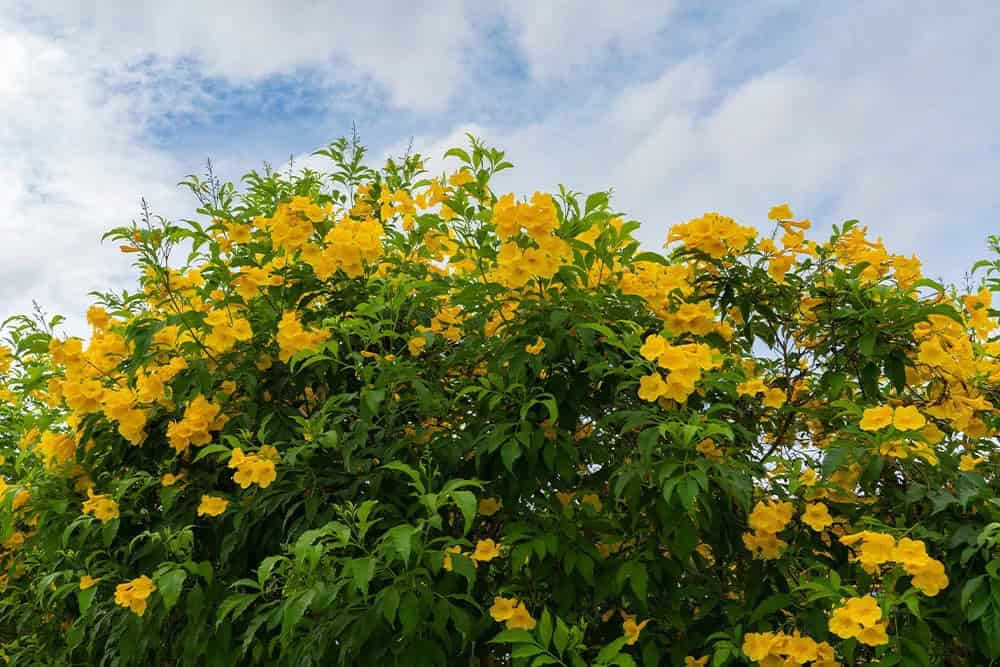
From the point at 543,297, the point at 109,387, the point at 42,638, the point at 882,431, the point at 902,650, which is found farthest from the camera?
the point at 42,638

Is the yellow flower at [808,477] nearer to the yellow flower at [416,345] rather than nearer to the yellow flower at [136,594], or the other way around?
the yellow flower at [416,345]

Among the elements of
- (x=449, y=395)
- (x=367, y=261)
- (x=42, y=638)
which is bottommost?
(x=42, y=638)

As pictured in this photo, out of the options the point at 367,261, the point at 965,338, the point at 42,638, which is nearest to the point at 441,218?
the point at 367,261

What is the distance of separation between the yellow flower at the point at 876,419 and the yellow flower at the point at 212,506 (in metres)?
2.14

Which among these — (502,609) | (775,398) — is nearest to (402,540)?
(502,609)

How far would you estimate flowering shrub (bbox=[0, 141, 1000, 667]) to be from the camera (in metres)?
2.41

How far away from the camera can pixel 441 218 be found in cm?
330

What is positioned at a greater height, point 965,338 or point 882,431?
point 965,338

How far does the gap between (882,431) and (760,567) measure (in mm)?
586

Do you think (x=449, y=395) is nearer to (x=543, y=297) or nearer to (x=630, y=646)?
(x=543, y=297)

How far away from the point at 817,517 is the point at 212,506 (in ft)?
6.75

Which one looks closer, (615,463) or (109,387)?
(615,463)

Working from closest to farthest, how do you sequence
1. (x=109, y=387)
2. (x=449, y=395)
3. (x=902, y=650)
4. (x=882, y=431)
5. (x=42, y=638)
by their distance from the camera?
(x=902, y=650)
(x=882, y=431)
(x=449, y=395)
(x=109, y=387)
(x=42, y=638)

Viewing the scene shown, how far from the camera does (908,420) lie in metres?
2.39
